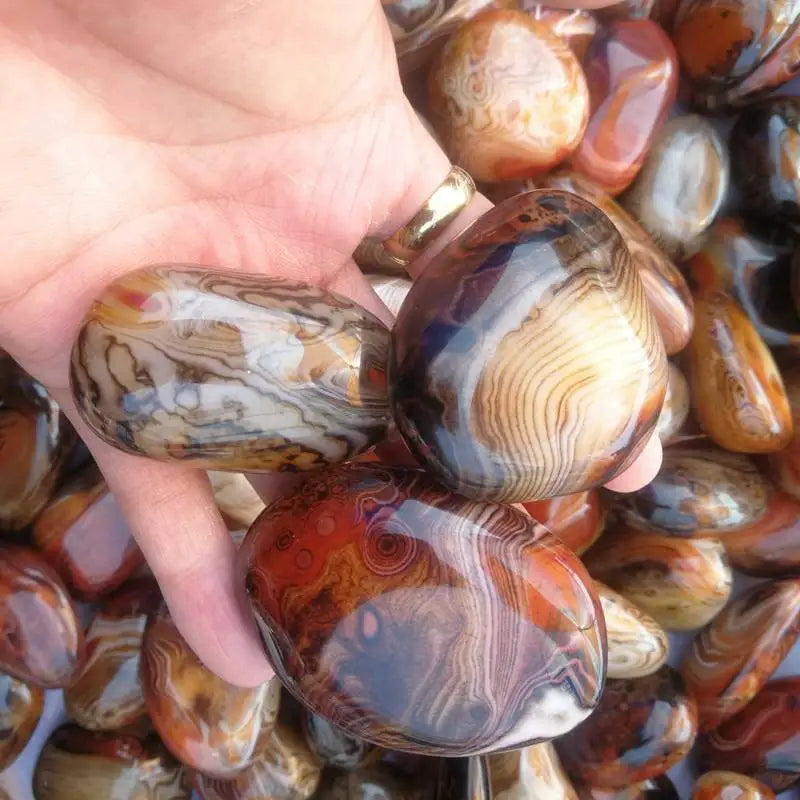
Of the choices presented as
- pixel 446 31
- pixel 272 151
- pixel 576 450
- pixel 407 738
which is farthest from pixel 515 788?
pixel 446 31

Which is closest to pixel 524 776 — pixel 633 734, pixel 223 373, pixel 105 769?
pixel 633 734

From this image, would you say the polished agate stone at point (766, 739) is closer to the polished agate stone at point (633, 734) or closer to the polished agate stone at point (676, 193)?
the polished agate stone at point (633, 734)

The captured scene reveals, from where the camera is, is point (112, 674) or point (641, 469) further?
point (112, 674)

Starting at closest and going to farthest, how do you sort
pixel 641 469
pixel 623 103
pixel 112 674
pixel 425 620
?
1. pixel 425 620
2. pixel 641 469
3. pixel 112 674
4. pixel 623 103

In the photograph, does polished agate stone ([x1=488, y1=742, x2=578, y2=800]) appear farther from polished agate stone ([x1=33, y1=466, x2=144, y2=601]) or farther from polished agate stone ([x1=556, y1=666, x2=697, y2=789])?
polished agate stone ([x1=33, y1=466, x2=144, y2=601])

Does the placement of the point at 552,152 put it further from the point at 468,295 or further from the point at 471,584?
the point at 471,584

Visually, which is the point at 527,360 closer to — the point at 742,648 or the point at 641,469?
the point at 641,469
